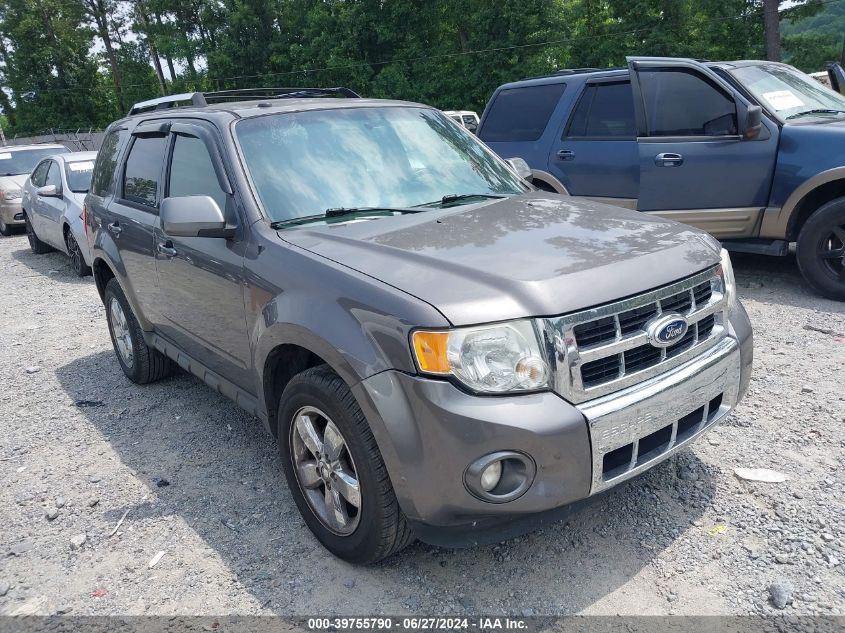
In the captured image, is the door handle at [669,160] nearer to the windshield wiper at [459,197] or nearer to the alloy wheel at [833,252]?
the alloy wheel at [833,252]

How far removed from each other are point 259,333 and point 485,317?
120 centimetres

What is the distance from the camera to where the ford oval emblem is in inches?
103

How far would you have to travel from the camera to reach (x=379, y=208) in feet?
11.1

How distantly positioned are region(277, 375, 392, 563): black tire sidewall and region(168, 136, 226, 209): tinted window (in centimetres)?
112

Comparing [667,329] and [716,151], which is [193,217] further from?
[716,151]

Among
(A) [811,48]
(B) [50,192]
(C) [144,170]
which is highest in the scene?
(C) [144,170]

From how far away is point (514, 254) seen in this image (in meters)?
2.75

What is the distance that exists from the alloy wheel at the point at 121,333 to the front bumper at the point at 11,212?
10.5 meters

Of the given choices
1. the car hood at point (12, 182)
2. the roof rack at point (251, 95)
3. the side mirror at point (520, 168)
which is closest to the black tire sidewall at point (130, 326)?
the roof rack at point (251, 95)

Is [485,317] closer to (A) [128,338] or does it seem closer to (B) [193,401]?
(B) [193,401]

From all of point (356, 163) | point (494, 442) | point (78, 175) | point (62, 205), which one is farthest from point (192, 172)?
point (78, 175)

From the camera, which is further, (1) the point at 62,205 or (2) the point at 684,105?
(1) the point at 62,205

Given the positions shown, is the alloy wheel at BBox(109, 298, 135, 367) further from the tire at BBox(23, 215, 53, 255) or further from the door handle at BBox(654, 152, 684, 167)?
the tire at BBox(23, 215, 53, 255)

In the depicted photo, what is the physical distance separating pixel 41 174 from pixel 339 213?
10.3 metres
